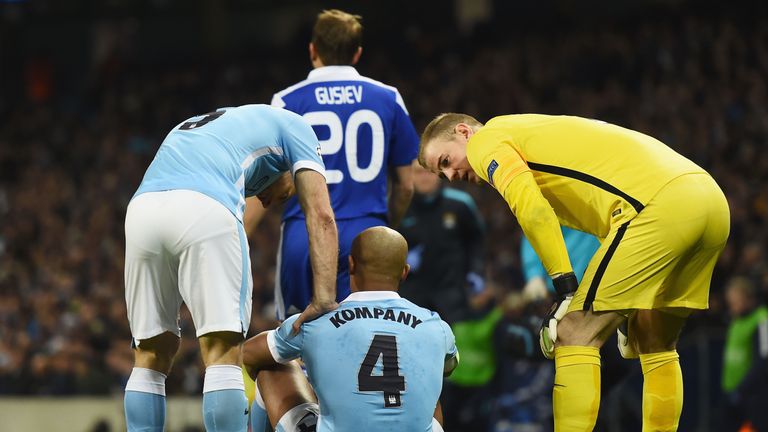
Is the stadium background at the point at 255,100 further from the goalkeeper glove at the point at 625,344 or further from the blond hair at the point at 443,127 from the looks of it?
the blond hair at the point at 443,127

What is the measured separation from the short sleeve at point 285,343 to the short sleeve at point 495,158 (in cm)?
105

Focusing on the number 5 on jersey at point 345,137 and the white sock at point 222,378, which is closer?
the white sock at point 222,378

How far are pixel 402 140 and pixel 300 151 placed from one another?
1.40 meters

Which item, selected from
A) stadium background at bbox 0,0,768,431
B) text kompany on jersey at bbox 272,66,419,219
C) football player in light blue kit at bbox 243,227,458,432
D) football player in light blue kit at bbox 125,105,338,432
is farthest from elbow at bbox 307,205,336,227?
stadium background at bbox 0,0,768,431

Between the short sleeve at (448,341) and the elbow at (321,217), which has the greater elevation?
the elbow at (321,217)

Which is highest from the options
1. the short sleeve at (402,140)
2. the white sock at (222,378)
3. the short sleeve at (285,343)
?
the short sleeve at (402,140)

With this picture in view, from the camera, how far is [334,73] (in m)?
6.26

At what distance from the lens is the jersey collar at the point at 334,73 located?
20.5 ft

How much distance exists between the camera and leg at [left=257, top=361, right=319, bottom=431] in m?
4.98

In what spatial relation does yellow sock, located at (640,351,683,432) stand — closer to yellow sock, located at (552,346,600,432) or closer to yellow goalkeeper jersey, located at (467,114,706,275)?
yellow sock, located at (552,346,600,432)

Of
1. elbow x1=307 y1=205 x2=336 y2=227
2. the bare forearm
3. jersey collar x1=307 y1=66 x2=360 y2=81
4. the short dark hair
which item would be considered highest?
the short dark hair

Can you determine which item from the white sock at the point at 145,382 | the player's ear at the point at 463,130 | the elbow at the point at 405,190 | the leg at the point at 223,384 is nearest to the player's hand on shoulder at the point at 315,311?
the leg at the point at 223,384

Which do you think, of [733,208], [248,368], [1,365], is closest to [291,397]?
[248,368]

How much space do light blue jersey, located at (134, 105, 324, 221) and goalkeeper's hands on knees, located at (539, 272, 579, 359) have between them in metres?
1.18
